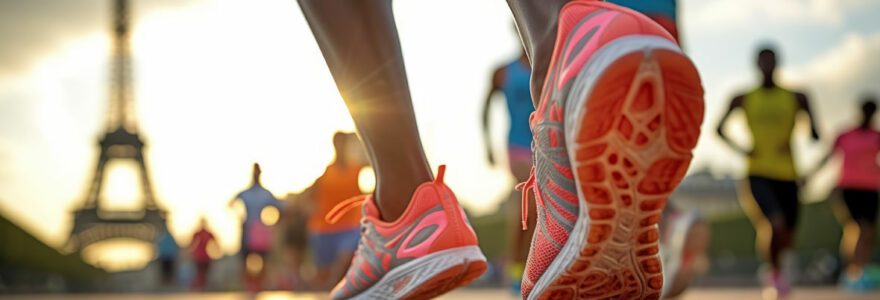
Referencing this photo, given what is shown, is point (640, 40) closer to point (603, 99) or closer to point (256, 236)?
point (603, 99)

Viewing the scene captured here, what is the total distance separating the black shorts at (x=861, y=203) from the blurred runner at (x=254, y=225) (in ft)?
19.0

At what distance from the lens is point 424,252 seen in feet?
5.99

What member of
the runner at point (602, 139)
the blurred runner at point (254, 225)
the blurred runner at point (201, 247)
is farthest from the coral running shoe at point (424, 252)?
the blurred runner at point (201, 247)

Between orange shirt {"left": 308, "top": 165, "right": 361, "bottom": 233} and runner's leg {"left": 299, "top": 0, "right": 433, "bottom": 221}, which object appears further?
orange shirt {"left": 308, "top": 165, "right": 361, "bottom": 233}

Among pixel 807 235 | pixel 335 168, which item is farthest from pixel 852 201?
pixel 807 235

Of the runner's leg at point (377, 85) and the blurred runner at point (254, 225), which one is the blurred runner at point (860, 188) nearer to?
the blurred runner at point (254, 225)

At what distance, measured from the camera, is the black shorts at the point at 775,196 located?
6148mm

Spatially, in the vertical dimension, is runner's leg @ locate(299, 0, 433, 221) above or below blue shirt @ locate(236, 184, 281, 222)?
above

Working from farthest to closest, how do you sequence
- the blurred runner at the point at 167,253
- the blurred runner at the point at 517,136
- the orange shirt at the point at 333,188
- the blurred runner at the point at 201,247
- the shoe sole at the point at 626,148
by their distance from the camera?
1. the blurred runner at the point at 167,253
2. the blurred runner at the point at 201,247
3. the orange shirt at the point at 333,188
4. the blurred runner at the point at 517,136
5. the shoe sole at the point at 626,148

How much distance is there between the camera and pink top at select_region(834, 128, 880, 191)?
7.82 metres

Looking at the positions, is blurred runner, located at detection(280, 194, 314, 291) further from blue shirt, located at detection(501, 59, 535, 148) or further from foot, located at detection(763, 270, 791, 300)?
foot, located at detection(763, 270, 791, 300)

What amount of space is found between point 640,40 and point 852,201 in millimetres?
7404

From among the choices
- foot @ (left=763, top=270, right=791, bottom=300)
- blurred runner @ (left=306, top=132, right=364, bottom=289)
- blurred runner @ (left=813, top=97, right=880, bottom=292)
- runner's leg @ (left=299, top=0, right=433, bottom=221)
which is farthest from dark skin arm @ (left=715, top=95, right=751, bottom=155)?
runner's leg @ (left=299, top=0, right=433, bottom=221)

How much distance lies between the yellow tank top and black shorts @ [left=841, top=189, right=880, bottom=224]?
1.81 meters
